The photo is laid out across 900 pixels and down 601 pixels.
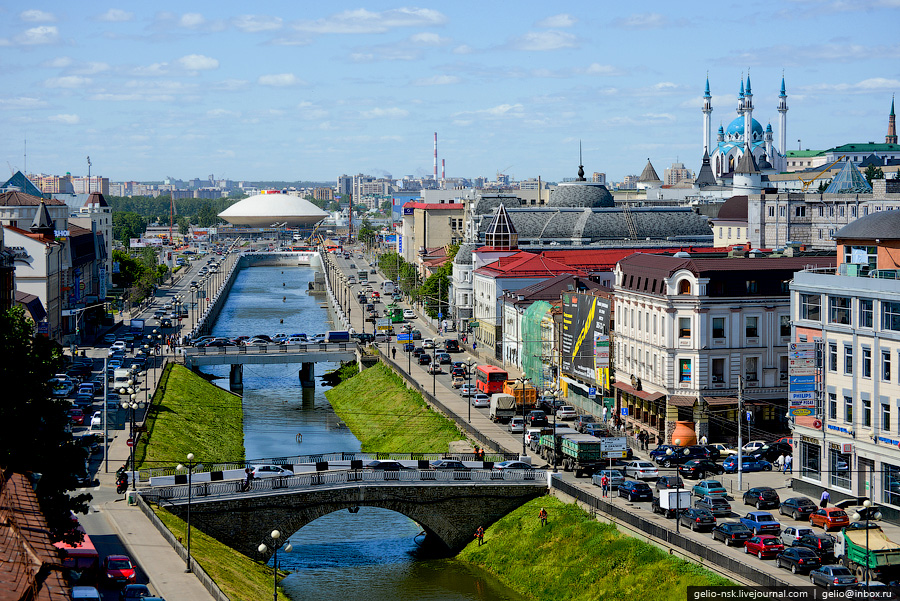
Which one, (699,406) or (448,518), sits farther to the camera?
(699,406)

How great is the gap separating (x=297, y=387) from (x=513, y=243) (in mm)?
27315

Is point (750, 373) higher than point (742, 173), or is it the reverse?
point (742, 173)

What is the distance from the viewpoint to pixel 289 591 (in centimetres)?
5634

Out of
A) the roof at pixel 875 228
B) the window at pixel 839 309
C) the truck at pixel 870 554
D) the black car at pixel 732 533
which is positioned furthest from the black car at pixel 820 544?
the roof at pixel 875 228

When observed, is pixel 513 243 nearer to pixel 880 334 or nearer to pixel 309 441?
pixel 309 441

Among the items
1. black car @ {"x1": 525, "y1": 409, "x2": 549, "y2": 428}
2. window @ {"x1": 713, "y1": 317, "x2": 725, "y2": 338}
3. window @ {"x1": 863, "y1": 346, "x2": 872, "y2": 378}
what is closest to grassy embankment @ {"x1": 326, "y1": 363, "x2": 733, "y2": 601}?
window @ {"x1": 863, "y1": 346, "x2": 872, "y2": 378}

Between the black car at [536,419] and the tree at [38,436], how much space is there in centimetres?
3501

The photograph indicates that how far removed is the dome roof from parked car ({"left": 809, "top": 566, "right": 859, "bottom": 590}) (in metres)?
104

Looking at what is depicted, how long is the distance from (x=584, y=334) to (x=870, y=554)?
43098 mm

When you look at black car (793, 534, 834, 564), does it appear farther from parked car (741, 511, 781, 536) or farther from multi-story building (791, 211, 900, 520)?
multi-story building (791, 211, 900, 520)

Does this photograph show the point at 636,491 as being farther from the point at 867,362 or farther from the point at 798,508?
the point at 867,362

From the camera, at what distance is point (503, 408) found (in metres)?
83.0

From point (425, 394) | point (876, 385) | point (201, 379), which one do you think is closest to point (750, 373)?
point (876, 385)

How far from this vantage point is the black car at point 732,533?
4916 centimetres
